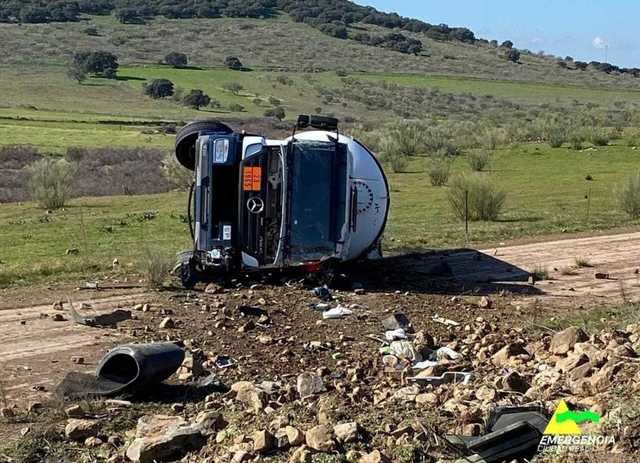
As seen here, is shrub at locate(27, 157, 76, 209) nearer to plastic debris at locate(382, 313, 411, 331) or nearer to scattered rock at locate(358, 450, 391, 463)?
plastic debris at locate(382, 313, 411, 331)

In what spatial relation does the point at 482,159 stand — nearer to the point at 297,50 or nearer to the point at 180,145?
the point at 180,145

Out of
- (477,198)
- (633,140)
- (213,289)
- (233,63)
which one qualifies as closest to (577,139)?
(633,140)

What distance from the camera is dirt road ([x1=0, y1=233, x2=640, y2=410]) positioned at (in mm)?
10477

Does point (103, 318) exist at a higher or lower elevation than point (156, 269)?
lower

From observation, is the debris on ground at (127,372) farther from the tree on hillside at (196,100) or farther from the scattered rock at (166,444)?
the tree on hillside at (196,100)

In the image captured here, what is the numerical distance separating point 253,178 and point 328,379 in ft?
16.8

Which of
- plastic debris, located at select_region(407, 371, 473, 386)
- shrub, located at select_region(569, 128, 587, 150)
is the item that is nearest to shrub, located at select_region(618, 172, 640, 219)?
plastic debris, located at select_region(407, 371, 473, 386)

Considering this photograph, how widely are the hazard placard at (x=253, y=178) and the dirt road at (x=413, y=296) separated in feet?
4.76

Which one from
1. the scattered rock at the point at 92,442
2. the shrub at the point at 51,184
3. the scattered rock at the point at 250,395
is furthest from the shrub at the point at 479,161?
the scattered rock at the point at 92,442

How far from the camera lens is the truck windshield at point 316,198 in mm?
13859

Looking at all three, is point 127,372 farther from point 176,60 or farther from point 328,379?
point 176,60

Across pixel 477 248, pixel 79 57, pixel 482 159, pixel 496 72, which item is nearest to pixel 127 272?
pixel 477 248

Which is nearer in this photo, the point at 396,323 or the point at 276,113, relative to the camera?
the point at 396,323

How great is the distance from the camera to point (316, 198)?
13961mm
